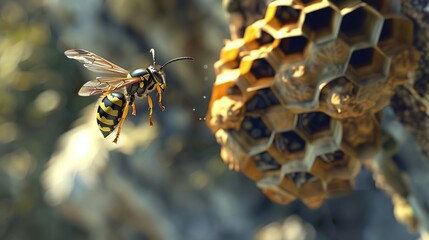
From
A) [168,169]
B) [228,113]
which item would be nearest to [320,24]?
[228,113]

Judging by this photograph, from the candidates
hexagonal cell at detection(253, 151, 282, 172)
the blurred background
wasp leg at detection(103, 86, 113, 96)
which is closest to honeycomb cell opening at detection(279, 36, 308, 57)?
hexagonal cell at detection(253, 151, 282, 172)

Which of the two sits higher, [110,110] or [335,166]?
[110,110]

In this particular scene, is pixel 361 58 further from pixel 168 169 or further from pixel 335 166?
pixel 168 169

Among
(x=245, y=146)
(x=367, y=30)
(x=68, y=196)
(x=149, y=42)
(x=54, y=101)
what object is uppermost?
(x=367, y=30)

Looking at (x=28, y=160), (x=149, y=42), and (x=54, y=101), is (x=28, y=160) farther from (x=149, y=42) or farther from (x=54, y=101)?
(x=149, y=42)

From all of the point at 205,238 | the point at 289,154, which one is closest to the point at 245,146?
the point at 289,154

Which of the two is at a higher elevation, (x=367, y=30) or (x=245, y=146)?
(x=367, y=30)
